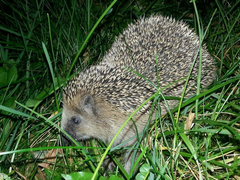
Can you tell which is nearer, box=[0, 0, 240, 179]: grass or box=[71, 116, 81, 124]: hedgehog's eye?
box=[0, 0, 240, 179]: grass

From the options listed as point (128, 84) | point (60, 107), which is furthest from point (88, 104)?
point (60, 107)

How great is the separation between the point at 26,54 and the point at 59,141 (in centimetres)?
189

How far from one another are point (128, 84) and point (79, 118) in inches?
29.2

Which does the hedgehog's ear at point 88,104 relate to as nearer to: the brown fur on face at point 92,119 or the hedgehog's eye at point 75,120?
the brown fur on face at point 92,119

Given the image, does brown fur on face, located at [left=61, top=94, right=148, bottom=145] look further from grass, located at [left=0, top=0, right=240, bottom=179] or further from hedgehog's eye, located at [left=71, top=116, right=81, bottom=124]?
grass, located at [left=0, top=0, right=240, bottom=179]

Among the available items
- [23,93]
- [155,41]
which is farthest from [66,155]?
[155,41]

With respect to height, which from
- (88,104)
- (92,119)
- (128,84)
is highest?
(128,84)

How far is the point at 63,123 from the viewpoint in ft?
12.3

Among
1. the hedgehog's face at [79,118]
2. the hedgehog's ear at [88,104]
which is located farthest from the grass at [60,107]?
the hedgehog's ear at [88,104]

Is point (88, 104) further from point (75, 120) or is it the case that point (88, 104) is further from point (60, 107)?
point (60, 107)

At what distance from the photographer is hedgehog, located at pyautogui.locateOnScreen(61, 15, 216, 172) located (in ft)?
12.0

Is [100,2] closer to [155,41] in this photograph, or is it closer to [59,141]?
[155,41]

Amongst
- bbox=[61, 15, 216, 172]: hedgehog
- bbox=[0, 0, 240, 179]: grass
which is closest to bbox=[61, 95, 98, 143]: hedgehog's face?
bbox=[61, 15, 216, 172]: hedgehog

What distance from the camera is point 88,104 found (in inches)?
143
